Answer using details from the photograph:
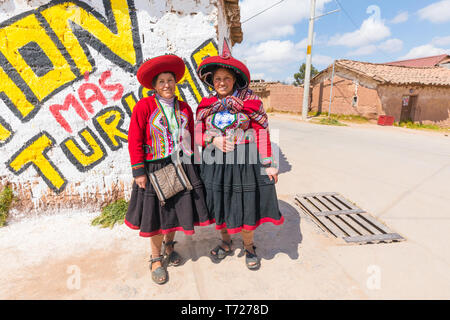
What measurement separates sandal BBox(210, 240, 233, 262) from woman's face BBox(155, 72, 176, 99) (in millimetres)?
1628

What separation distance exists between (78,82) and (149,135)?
174 centimetres

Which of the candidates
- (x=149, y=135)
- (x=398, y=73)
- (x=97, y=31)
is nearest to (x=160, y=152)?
(x=149, y=135)

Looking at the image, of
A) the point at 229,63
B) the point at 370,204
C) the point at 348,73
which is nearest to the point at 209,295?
the point at 229,63

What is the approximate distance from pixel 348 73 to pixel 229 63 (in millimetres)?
17163

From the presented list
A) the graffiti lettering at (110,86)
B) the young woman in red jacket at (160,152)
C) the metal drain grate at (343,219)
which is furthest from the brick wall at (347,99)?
the young woman in red jacket at (160,152)

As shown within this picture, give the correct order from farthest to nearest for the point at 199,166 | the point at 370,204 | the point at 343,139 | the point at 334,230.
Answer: the point at 343,139 < the point at 370,204 < the point at 334,230 < the point at 199,166

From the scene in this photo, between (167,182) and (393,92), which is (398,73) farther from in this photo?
(167,182)

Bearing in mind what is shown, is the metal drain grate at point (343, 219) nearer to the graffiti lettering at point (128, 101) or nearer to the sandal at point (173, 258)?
the sandal at point (173, 258)

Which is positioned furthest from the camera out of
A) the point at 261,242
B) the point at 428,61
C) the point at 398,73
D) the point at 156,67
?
the point at 428,61

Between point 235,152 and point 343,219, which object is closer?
point 235,152

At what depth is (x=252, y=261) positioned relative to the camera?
7.60 feet

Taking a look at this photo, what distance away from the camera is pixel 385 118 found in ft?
47.2

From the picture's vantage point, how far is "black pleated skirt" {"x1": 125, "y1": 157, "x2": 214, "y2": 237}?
209 centimetres
